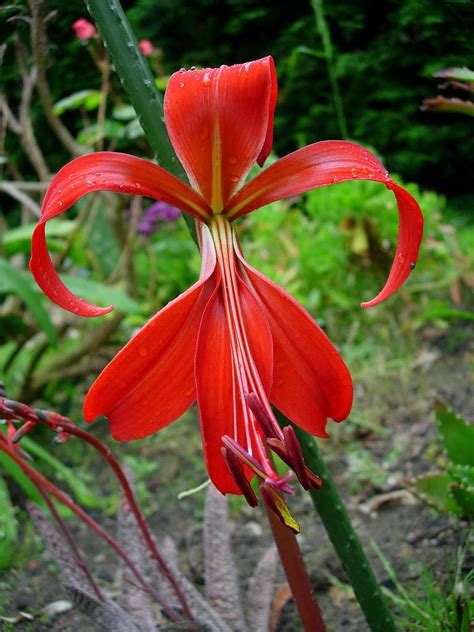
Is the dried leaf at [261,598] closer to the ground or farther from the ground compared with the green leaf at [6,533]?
farther from the ground

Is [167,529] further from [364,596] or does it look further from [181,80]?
[181,80]

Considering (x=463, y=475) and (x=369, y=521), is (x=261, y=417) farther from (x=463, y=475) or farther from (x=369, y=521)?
(x=369, y=521)

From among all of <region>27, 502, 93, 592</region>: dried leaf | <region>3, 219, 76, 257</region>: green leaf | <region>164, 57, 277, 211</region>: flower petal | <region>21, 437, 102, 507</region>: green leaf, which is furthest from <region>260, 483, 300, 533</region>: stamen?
<region>3, 219, 76, 257</region>: green leaf

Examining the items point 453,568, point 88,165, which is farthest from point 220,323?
point 453,568

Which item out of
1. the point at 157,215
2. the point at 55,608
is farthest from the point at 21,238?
the point at 55,608

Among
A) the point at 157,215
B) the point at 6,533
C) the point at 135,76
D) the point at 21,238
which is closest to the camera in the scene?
the point at 135,76

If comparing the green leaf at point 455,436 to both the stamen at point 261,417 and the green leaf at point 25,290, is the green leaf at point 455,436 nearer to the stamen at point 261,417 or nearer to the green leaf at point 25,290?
the stamen at point 261,417

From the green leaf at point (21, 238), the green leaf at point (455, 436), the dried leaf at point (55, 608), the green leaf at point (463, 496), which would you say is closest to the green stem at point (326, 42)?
the green leaf at point (21, 238)
